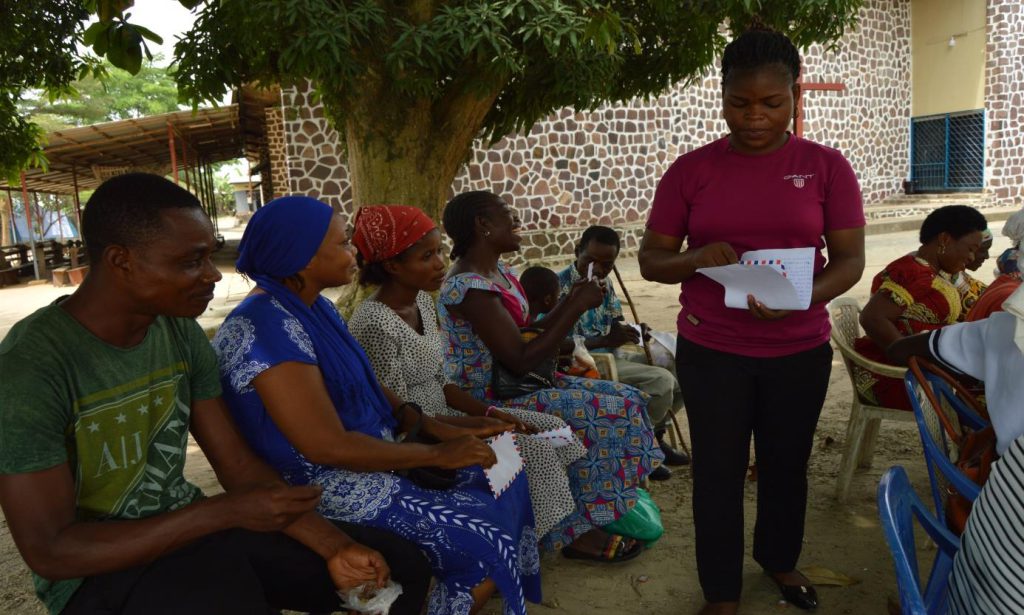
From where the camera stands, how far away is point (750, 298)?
7.32 ft

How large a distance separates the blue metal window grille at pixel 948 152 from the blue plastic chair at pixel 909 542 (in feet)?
61.8

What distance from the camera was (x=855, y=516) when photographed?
3340 millimetres

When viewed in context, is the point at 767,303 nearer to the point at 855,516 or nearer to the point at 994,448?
the point at 994,448

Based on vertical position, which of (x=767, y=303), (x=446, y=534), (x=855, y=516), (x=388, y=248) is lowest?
(x=855, y=516)

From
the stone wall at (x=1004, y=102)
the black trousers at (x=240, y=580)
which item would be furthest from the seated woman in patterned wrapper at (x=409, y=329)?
the stone wall at (x=1004, y=102)

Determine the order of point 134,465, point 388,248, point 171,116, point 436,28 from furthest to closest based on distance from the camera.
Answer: point 171,116 → point 436,28 → point 388,248 → point 134,465

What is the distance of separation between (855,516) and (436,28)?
Answer: 130 inches

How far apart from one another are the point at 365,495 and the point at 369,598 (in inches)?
10.9

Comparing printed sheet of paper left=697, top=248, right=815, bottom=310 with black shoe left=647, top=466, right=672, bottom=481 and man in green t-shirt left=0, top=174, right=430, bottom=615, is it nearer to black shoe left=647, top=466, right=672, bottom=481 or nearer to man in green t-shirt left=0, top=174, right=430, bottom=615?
man in green t-shirt left=0, top=174, right=430, bottom=615

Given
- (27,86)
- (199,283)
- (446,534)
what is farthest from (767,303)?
(27,86)

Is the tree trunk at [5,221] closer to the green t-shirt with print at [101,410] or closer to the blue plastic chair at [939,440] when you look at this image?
the green t-shirt with print at [101,410]

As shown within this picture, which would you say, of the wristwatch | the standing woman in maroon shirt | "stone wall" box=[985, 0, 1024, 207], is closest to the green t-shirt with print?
the wristwatch

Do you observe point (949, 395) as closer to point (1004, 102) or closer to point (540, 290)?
point (540, 290)

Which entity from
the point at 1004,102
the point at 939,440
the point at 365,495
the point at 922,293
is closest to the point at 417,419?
the point at 365,495
